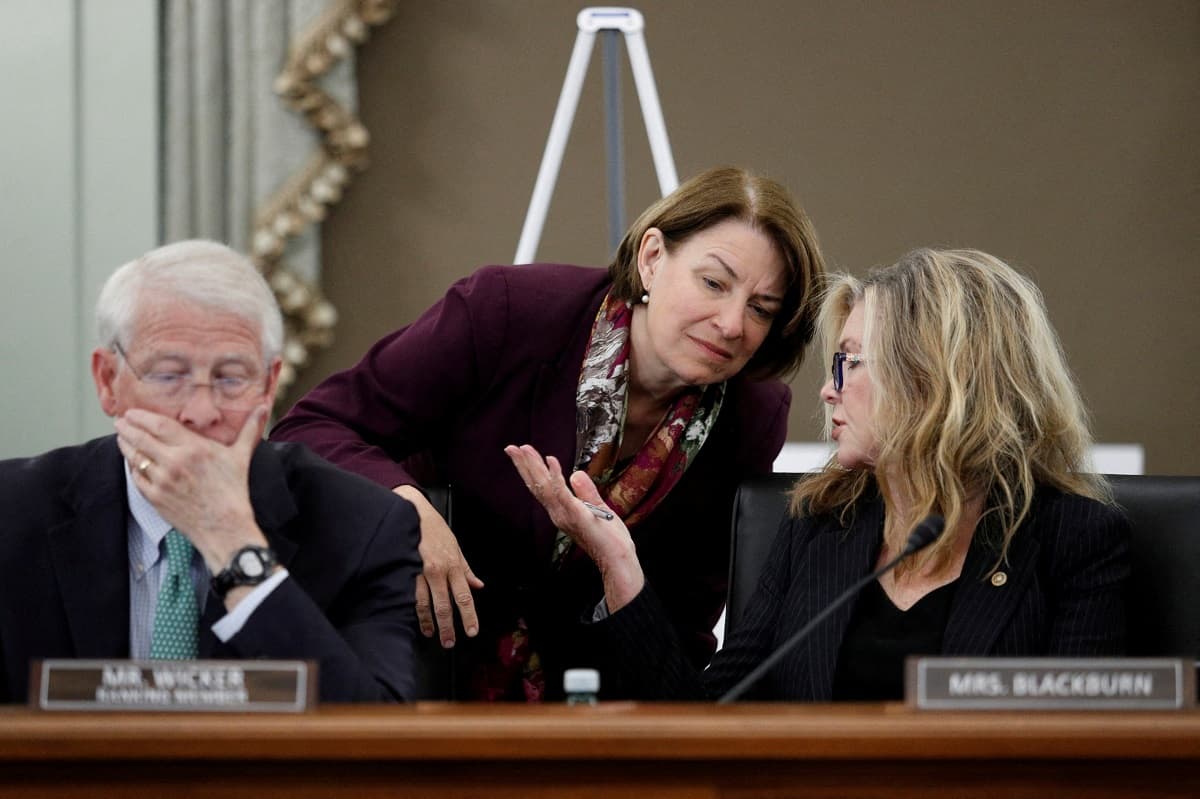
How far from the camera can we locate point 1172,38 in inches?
147

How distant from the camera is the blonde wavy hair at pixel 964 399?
6.66 ft

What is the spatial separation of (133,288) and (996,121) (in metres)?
2.65

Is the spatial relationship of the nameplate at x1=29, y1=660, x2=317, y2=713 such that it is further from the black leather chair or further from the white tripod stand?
the white tripod stand

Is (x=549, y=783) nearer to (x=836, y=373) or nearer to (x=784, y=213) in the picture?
(x=836, y=373)

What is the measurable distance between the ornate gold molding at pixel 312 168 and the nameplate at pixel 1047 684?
249 cm

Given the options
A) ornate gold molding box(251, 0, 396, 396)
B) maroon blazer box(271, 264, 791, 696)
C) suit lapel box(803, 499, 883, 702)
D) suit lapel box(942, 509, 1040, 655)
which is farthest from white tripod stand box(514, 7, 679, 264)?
suit lapel box(942, 509, 1040, 655)

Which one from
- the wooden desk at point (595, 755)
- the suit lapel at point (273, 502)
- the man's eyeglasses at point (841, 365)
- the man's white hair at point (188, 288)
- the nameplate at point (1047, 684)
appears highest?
the man's white hair at point (188, 288)

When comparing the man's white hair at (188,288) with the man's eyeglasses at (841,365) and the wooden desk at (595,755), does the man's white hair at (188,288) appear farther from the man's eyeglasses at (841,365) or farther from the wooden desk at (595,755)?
the man's eyeglasses at (841,365)

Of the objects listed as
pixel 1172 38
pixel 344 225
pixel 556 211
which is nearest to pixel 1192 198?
pixel 1172 38

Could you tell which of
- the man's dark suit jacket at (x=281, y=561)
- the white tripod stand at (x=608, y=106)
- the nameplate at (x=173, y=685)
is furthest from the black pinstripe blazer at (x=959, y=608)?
the white tripod stand at (x=608, y=106)

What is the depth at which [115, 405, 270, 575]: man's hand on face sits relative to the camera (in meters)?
1.58

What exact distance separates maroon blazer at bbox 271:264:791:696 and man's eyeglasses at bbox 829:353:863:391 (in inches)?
15.4

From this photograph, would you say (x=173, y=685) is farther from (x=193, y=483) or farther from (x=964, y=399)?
(x=964, y=399)

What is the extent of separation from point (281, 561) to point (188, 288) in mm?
331
